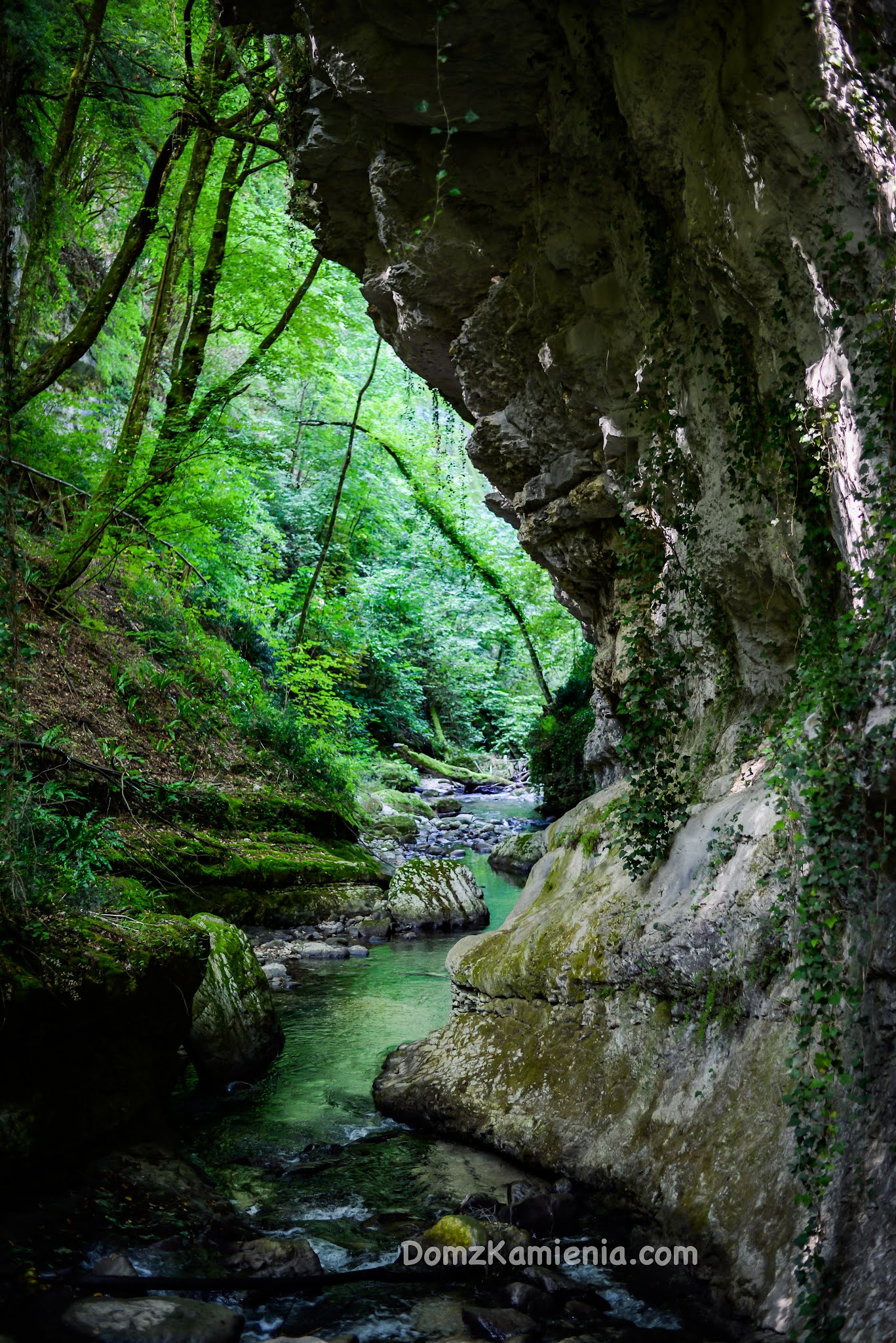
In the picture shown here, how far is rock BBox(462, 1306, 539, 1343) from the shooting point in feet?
11.3

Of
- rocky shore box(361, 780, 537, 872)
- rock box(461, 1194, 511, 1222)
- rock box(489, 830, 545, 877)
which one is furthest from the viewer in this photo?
rocky shore box(361, 780, 537, 872)

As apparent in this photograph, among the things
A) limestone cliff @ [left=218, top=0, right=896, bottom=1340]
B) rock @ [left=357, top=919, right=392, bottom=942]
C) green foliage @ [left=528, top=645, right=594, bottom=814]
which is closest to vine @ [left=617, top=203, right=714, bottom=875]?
limestone cliff @ [left=218, top=0, right=896, bottom=1340]

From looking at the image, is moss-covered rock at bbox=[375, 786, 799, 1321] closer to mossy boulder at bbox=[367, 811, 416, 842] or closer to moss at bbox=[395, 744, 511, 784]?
mossy boulder at bbox=[367, 811, 416, 842]

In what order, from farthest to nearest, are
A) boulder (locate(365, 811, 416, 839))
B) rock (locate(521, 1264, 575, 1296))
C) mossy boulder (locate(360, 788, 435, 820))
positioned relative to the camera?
mossy boulder (locate(360, 788, 435, 820)), boulder (locate(365, 811, 416, 839)), rock (locate(521, 1264, 575, 1296))

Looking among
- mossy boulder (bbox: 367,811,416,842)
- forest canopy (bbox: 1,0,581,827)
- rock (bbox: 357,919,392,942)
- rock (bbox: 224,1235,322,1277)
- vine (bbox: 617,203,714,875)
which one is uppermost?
forest canopy (bbox: 1,0,581,827)

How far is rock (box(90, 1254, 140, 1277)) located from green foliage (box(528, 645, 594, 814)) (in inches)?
457

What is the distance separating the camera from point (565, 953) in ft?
17.7

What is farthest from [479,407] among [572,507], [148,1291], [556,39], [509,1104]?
[148,1291]

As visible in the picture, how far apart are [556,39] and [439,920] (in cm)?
801

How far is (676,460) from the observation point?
17.1 feet

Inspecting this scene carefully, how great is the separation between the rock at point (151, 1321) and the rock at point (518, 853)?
9412 mm

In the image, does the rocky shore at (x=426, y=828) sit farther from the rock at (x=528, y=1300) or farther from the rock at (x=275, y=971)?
the rock at (x=528, y=1300)

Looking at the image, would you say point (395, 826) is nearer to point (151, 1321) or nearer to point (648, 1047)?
point (648, 1047)

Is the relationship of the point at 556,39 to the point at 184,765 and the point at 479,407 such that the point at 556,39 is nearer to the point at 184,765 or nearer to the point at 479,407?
the point at 479,407
